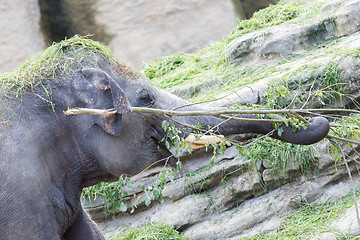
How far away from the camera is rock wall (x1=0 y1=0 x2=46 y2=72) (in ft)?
33.9

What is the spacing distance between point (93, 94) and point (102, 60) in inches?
12.9

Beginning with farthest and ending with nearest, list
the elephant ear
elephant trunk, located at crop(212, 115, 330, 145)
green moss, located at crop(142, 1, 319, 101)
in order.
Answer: green moss, located at crop(142, 1, 319, 101)
elephant trunk, located at crop(212, 115, 330, 145)
the elephant ear

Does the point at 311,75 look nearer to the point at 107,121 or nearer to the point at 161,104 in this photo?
the point at 161,104

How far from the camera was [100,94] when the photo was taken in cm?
387

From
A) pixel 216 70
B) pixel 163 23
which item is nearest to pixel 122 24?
pixel 163 23

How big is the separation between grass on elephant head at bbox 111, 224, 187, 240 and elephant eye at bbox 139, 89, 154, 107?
4.54 feet

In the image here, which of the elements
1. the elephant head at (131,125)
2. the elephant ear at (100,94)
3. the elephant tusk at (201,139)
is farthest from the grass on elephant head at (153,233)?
the elephant ear at (100,94)

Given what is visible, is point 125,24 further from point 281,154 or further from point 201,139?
point 201,139

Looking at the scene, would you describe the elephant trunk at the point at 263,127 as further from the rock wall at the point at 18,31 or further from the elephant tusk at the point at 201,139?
the rock wall at the point at 18,31

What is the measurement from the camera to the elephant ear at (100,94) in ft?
12.6

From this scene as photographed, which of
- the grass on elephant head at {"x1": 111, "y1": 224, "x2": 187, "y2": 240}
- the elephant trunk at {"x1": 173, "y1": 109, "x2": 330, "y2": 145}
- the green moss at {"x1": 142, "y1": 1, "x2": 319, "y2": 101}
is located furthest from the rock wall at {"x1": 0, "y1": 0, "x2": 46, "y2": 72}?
the elephant trunk at {"x1": 173, "y1": 109, "x2": 330, "y2": 145}

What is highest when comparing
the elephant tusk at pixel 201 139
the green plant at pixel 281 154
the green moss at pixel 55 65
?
the green moss at pixel 55 65

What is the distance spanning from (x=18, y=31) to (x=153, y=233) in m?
6.59

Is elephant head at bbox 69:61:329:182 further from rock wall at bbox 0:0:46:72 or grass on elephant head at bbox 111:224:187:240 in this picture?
rock wall at bbox 0:0:46:72
